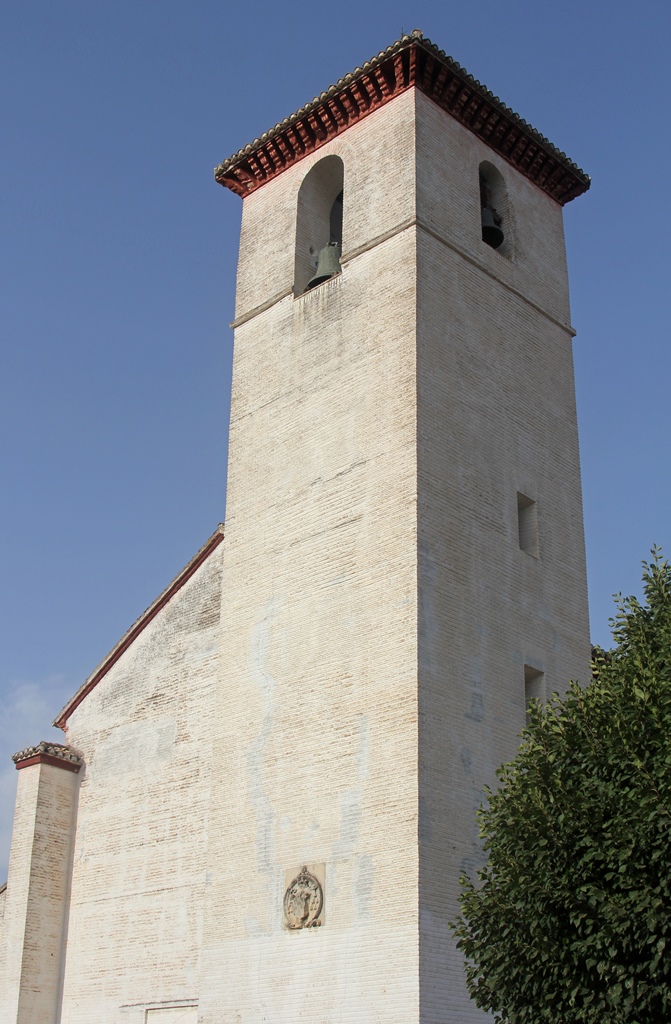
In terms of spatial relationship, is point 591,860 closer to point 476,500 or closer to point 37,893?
point 476,500

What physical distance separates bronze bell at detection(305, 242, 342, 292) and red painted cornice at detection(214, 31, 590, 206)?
1.87 meters

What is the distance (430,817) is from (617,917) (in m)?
3.43

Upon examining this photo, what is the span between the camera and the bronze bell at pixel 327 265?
59.0 feet

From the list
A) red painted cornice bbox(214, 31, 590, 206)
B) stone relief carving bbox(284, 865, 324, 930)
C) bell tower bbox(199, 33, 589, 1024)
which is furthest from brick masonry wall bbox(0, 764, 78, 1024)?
red painted cornice bbox(214, 31, 590, 206)

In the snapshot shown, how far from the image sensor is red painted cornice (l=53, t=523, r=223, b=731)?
1861cm

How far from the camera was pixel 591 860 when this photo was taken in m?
10.7

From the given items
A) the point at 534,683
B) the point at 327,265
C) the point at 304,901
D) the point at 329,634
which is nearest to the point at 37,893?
the point at 304,901

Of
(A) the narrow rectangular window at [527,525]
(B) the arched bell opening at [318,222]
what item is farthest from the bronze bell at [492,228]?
(A) the narrow rectangular window at [527,525]

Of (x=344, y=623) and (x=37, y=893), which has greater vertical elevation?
(x=344, y=623)

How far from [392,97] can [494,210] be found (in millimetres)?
2294

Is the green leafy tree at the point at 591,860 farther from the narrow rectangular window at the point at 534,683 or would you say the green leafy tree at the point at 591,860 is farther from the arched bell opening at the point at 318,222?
the arched bell opening at the point at 318,222

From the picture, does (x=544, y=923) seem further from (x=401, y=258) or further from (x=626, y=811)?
(x=401, y=258)

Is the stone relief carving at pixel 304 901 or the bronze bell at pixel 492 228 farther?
the bronze bell at pixel 492 228

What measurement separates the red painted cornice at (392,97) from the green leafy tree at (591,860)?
8922 millimetres
